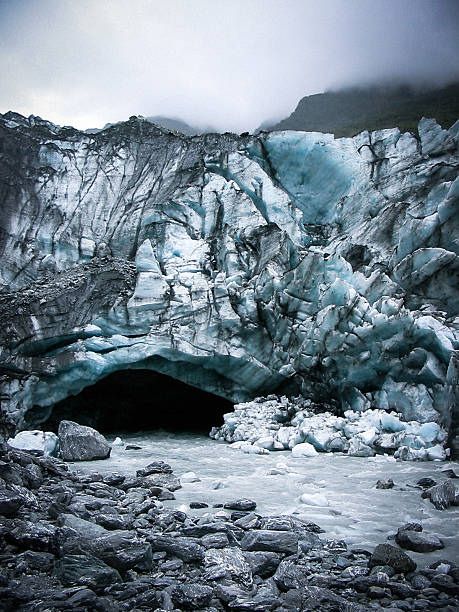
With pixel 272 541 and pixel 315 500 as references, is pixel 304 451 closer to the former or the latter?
A: pixel 315 500

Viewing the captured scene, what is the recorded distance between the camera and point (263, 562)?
3510mm

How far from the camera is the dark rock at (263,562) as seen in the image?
3433mm

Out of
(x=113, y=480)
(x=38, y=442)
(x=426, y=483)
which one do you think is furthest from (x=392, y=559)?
(x=38, y=442)

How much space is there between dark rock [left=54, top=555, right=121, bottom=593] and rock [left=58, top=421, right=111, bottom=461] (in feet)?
21.7

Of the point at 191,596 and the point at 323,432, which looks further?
the point at 323,432

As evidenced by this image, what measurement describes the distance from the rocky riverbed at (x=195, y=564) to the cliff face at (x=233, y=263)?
6618 mm

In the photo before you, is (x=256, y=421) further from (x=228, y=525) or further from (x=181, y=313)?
(x=228, y=525)

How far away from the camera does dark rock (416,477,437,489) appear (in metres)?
6.55

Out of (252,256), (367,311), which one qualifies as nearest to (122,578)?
(367,311)

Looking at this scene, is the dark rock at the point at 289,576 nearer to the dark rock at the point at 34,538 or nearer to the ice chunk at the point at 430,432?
the dark rock at the point at 34,538

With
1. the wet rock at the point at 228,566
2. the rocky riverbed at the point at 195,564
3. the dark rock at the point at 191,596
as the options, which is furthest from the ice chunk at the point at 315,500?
the dark rock at the point at 191,596

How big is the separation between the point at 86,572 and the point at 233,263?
13077 mm

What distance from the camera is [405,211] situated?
14.2 metres

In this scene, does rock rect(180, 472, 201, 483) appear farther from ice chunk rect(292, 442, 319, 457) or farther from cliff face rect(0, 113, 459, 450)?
cliff face rect(0, 113, 459, 450)
